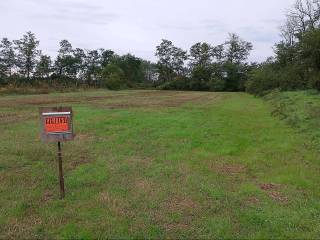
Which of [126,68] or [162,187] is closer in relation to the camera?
[162,187]

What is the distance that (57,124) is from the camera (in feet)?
21.2

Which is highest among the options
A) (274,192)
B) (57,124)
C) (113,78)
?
(113,78)

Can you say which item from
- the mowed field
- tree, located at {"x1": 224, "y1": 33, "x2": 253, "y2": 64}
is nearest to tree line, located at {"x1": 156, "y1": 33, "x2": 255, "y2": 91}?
tree, located at {"x1": 224, "y1": 33, "x2": 253, "y2": 64}

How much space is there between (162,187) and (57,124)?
2.28 metres

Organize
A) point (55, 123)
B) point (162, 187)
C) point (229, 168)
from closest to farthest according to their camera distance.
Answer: point (55, 123) → point (162, 187) → point (229, 168)

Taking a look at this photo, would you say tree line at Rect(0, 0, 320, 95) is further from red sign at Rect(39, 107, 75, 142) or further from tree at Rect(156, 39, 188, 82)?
red sign at Rect(39, 107, 75, 142)

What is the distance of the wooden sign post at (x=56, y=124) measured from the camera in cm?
639

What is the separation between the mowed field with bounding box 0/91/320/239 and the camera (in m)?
5.39

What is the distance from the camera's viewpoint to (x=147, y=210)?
607cm

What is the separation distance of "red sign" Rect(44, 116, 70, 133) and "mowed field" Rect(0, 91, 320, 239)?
119cm

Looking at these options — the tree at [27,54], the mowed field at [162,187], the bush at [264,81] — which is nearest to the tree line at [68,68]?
the tree at [27,54]

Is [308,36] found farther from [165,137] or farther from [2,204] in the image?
[2,204]

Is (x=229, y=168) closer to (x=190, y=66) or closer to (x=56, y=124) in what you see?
(x=56, y=124)

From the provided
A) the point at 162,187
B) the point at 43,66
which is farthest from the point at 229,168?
the point at 43,66
